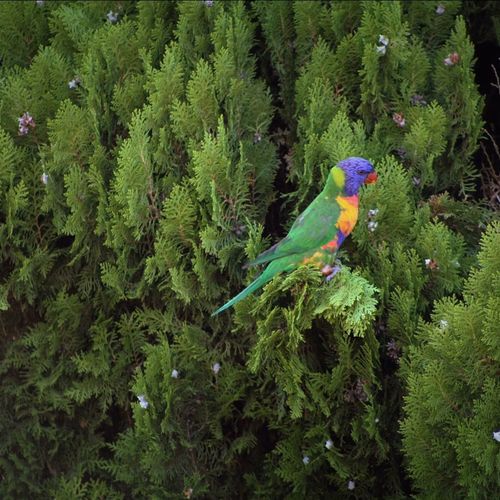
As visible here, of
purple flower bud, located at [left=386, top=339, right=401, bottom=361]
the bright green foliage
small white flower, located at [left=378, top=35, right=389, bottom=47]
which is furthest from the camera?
small white flower, located at [left=378, top=35, right=389, bottom=47]

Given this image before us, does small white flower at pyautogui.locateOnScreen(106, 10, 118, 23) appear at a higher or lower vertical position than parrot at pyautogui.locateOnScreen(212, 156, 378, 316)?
higher

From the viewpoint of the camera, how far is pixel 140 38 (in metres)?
4.18

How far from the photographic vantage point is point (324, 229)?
3.13 meters

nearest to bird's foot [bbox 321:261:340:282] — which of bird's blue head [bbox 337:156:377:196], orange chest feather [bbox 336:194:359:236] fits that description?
orange chest feather [bbox 336:194:359:236]

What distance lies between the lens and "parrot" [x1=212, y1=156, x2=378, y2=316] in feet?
10.3

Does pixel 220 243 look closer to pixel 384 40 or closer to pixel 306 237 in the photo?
pixel 306 237

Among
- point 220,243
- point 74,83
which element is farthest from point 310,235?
point 74,83

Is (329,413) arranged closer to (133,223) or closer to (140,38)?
(133,223)

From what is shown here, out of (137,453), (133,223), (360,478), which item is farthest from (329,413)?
(133,223)

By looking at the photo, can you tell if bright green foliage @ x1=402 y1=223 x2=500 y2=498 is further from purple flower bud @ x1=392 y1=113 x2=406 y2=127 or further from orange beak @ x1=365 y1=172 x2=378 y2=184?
purple flower bud @ x1=392 y1=113 x2=406 y2=127

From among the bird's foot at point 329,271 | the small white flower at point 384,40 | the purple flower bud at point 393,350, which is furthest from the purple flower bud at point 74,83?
the purple flower bud at point 393,350

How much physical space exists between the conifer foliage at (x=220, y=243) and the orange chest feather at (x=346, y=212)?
224 mm

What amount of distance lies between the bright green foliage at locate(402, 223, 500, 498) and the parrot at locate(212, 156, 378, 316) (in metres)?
0.50

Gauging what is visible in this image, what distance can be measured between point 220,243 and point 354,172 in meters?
0.75
